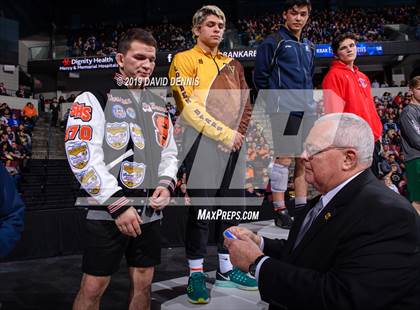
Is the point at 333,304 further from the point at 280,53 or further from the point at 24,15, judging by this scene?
the point at 24,15

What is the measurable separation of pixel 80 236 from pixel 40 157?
7.91 m

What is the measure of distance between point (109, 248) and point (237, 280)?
3.41ft

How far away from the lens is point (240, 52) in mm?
18328

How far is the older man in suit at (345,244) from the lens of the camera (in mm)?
1179

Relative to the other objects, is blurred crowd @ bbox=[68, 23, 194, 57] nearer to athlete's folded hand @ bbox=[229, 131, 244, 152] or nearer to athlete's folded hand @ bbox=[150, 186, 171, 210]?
athlete's folded hand @ bbox=[229, 131, 244, 152]

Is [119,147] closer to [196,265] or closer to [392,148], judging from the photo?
[196,265]

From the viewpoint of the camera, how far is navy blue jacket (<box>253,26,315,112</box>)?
3105 millimetres

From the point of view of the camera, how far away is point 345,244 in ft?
4.11

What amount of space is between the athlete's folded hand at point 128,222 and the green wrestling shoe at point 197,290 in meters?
0.71

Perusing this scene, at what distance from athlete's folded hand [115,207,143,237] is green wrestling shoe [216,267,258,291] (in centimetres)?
A: 102

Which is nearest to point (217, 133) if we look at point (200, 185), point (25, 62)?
point (200, 185)

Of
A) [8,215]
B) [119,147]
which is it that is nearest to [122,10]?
[119,147]
